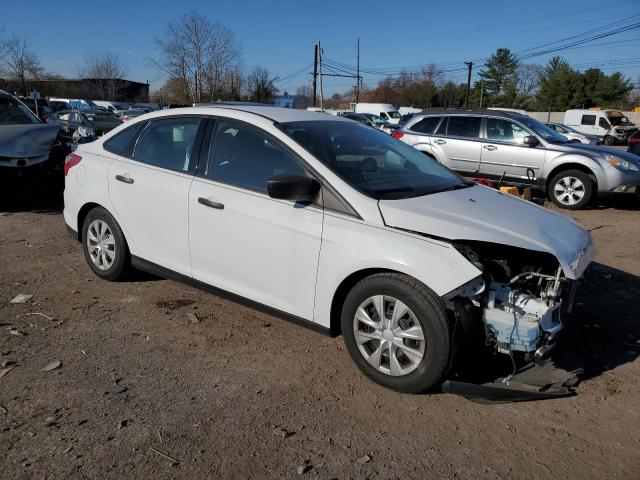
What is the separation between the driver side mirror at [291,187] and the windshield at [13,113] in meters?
7.03

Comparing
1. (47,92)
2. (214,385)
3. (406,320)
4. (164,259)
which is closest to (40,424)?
(214,385)

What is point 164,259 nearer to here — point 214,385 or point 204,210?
point 204,210

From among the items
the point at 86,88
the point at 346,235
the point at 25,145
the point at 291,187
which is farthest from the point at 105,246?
the point at 86,88

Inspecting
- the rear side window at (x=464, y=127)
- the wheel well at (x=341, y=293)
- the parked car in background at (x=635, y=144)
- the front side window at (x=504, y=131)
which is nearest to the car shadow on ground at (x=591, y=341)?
the wheel well at (x=341, y=293)

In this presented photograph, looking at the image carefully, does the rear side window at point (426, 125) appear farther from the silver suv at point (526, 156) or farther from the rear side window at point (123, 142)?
the rear side window at point (123, 142)

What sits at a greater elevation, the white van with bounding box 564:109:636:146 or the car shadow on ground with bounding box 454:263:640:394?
the white van with bounding box 564:109:636:146

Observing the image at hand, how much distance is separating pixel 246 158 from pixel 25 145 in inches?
223

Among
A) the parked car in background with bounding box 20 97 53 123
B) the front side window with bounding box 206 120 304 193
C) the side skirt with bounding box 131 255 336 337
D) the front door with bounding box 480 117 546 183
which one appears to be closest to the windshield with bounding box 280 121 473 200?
the front side window with bounding box 206 120 304 193

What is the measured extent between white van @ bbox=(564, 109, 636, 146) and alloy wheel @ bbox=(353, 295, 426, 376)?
106 ft

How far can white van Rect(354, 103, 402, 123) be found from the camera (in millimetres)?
39625

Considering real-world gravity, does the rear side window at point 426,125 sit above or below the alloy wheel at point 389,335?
above

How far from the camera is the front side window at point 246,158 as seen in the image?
3734mm

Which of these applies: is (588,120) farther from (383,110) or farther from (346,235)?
(346,235)

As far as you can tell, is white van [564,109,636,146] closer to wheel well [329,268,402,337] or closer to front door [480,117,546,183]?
front door [480,117,546,183]
